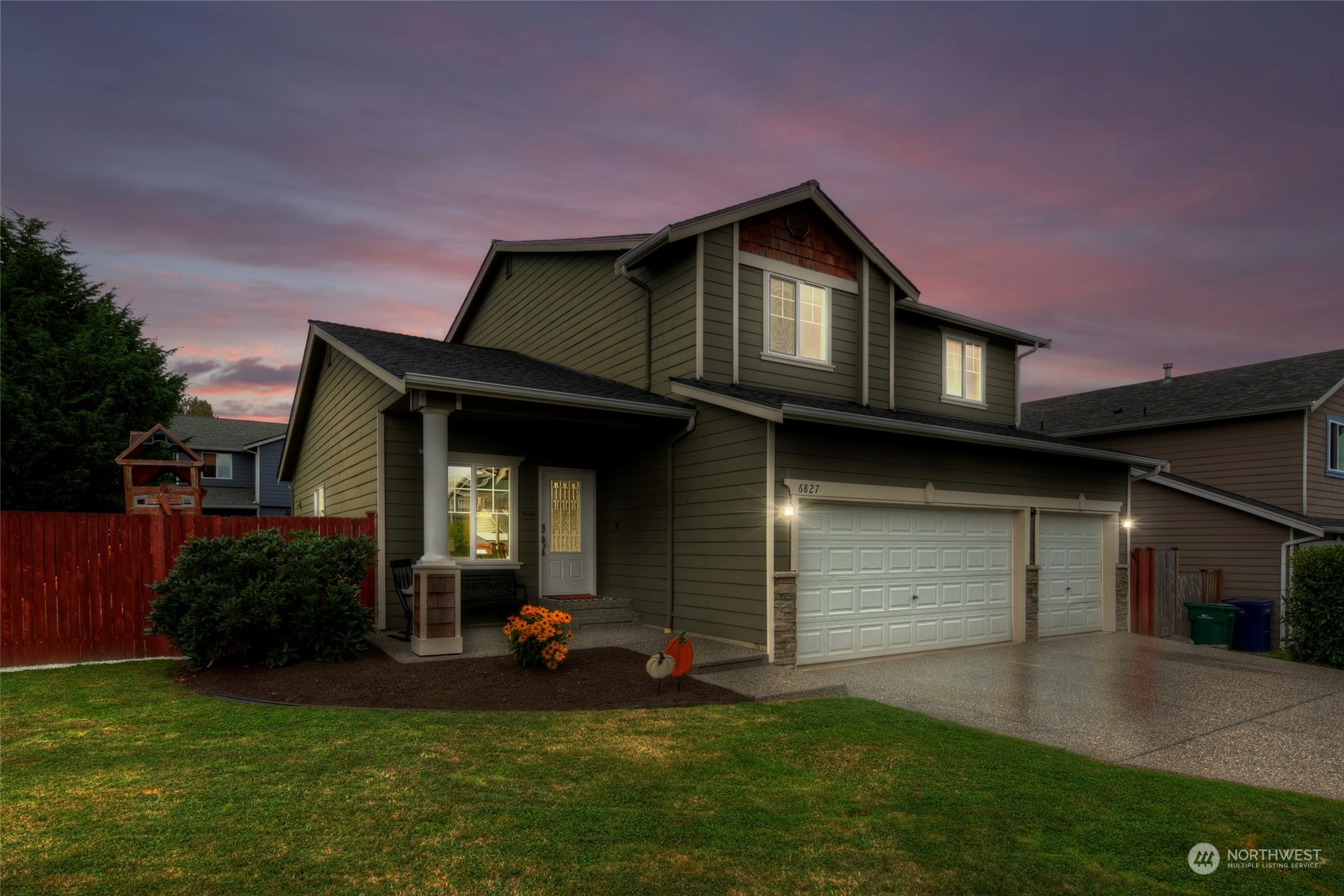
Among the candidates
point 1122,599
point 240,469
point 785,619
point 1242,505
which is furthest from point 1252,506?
point 240,469

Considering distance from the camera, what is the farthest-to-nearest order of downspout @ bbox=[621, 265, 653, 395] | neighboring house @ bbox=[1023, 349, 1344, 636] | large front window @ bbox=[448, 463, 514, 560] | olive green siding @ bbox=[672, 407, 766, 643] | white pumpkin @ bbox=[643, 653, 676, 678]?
1. neighboring house @ bbox=[1023, 349, 1344, 636]
2. downspout @ bbox=[621, 265, 653, 395]
3. large front window @ bbox=[448, 463, 514, 560]
4. olive green siding @ bbox=[672, 407, 766, 643]
5. white pumpkin @ bbox=[643, 653, 676, 678]

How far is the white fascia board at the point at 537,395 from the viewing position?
8.62m

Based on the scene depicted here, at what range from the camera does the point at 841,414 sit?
9398mm

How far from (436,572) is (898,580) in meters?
6.52

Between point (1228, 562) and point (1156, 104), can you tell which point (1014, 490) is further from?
point (1228, 562)

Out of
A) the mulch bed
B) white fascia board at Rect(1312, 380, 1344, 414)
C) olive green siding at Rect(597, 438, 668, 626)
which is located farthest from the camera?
white fascia board at Rect(1312, 380, 1344, 414)

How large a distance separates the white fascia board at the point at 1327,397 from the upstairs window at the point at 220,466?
3750 centimetres

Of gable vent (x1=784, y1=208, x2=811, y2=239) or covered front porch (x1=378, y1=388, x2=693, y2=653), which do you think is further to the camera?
gable vent (x1=784, y1=208, x2=811, y2=239)

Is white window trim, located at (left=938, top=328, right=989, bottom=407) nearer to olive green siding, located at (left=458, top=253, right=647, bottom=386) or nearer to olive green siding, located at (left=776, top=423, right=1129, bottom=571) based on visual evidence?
olive green siding, located at (left=776, top=423, right=1129, bottom=571)

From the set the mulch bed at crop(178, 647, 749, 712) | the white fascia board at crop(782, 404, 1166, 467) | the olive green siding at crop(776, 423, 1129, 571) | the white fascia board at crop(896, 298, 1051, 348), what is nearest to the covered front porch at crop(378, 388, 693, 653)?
the olive green siding at crop(776, 423, 1129, 571)

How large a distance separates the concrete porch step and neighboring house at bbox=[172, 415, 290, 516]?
24.7 metres

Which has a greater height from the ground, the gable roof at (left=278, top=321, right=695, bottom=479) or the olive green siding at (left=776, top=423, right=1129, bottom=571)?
the gable roof at (left=278, top=321, right=695, bottom=479)

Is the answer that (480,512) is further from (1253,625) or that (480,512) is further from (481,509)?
(1253,625)

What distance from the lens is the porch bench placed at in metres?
10.8
